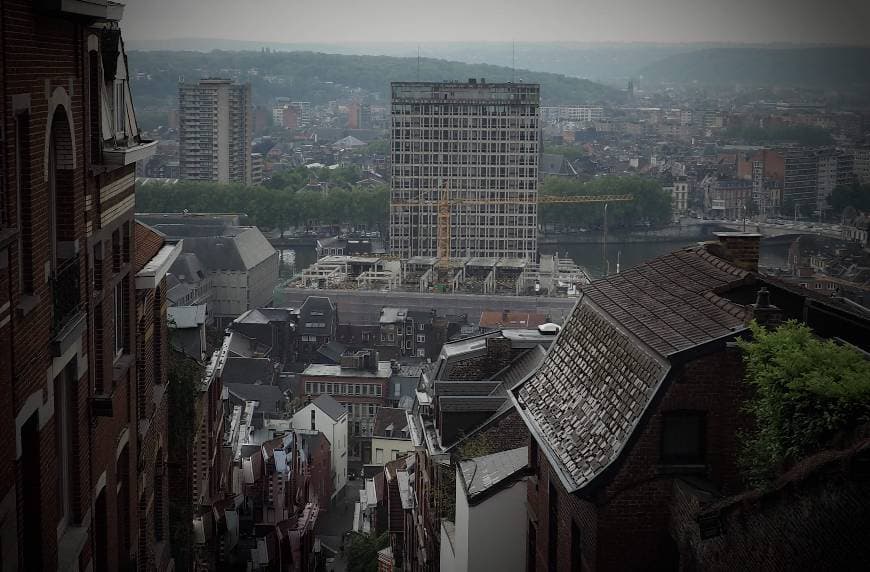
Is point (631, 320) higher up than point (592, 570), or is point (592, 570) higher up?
point (631, 320)

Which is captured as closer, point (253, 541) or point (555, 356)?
point (555, 356)

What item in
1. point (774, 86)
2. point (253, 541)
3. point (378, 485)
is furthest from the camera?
point (774, 86)

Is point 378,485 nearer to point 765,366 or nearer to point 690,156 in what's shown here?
point 765,366

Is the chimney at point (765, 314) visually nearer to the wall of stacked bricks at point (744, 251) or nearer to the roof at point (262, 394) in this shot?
the wall of stacked bricks at point (744, 251)

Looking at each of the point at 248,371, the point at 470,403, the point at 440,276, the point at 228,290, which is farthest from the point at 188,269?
the point at 470,403

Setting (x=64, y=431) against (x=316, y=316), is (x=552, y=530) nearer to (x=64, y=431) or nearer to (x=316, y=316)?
(x=64, y=431)

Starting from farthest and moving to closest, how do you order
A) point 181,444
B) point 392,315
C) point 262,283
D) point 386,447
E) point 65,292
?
1. point 262,283
2. point 392,315
3. point 386,447
4. point 181,444
5. point 65,292

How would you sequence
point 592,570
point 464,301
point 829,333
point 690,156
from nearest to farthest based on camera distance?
point 592,570, point 829,333, point 464,301, point 690,156

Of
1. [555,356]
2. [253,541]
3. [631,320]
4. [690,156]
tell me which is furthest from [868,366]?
[690,156]
